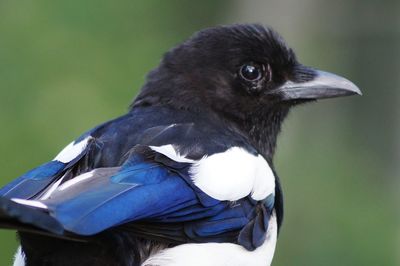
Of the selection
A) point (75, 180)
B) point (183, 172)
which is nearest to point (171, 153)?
point (183, 172)

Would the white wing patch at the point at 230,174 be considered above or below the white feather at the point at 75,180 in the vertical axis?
below

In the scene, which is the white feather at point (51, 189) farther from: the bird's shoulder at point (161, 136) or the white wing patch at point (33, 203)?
the white wing patch at point (33, 203)

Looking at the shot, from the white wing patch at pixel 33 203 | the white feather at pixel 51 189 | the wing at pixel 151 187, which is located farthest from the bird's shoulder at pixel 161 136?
the white wing patch at pixel 33 203

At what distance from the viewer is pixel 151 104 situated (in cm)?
427

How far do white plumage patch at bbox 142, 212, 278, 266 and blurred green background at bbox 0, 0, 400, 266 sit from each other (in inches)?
84.3

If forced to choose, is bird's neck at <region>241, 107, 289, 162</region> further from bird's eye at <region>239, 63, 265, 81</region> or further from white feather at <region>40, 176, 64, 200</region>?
A: white feather at <region>40, 176, 64, 200</region>

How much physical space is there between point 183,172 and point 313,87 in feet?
2.88

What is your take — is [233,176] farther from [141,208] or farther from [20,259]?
[20,259]

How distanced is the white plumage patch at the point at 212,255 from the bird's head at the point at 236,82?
0.53m

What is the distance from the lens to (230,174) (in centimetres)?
372

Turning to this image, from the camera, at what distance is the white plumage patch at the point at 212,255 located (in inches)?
140

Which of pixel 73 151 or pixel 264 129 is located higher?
pixel 73 151

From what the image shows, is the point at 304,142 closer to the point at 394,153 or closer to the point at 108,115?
the point at 394,153

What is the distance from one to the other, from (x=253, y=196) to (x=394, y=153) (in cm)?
494
